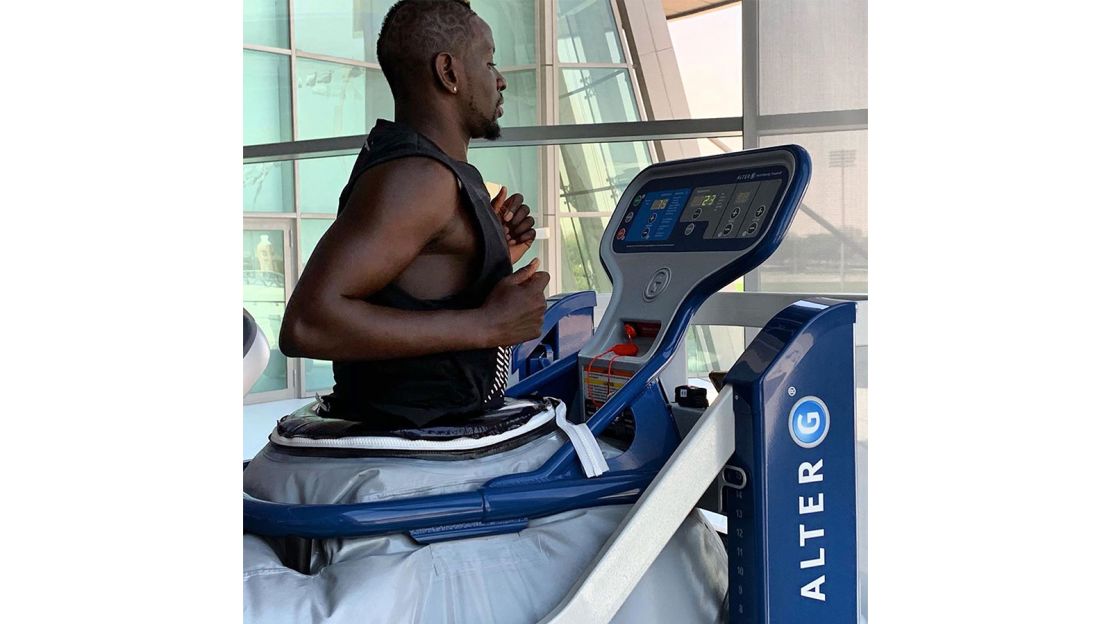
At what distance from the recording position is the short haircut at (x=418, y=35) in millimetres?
1607

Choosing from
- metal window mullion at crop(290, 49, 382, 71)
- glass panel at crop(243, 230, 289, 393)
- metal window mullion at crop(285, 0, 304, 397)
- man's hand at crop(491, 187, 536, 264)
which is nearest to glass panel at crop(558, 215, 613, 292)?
metal window mullion at crop(290, 49, 382, 71)

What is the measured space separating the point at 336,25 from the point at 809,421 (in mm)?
7391

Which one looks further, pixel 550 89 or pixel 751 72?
pixel 550 89

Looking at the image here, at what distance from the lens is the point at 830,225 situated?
174 inches

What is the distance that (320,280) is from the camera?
1.41 metres

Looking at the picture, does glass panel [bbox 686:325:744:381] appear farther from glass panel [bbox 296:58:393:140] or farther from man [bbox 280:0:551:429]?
man [bbox 280:0:551:429]

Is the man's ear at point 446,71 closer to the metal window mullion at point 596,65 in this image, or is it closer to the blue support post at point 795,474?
the blue support post at point 795,474

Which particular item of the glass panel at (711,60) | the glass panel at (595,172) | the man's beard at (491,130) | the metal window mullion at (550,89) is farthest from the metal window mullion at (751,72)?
the glass panel at (595,172)

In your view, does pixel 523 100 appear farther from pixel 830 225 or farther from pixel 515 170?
pixel 830 225

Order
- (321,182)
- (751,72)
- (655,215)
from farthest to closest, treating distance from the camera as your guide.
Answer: (321,182), (751,72), (655,215)

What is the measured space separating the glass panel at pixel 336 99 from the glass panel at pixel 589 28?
4.88 ft

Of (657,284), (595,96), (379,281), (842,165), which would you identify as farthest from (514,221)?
(595,96)

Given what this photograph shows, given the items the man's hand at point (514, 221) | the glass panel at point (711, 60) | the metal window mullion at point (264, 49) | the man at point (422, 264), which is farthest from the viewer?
the metal window mullion at point (264, 49)
